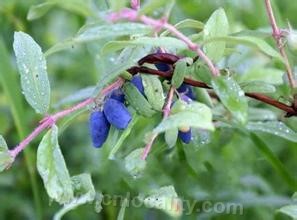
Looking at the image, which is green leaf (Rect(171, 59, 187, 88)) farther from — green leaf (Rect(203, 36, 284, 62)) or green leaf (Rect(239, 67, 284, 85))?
green leaf (Rect(239, 67, 284, 85))

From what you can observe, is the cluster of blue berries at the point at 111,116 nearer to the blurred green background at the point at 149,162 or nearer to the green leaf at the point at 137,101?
the green leaf at the point at 137,101

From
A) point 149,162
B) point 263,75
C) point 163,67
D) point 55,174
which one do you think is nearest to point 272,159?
point 263,75

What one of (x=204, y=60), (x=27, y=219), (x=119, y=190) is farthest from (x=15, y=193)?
(x=204, y=60)

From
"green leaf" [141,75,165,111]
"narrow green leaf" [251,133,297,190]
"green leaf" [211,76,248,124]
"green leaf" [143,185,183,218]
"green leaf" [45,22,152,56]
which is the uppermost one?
"green leaf" [45,22,152,56]

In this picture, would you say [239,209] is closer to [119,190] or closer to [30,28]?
[119,190]

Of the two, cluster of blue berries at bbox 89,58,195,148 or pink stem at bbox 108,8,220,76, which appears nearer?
pink stem at bbox 108,8,220,76

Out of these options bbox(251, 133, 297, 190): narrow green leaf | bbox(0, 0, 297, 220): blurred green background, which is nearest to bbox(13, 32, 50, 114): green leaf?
bbox(0, 0, 297, 220): blurred green background

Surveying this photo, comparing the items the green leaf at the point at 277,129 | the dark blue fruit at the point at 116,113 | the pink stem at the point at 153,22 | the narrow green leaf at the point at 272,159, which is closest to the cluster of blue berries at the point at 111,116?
the dark blue fruit at the point at 116,113
